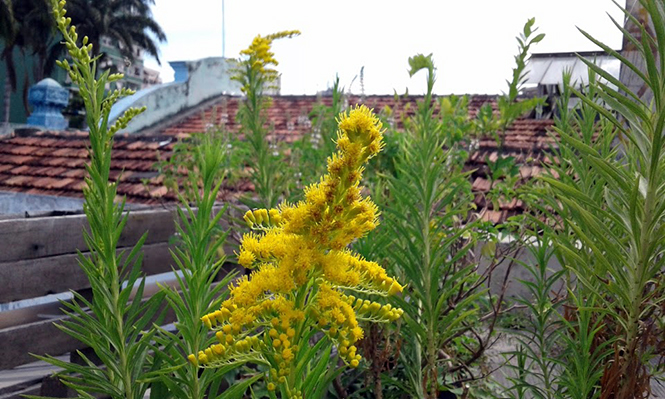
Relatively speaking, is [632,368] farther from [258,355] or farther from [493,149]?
[493,149]

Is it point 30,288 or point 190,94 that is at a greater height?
point 190,94

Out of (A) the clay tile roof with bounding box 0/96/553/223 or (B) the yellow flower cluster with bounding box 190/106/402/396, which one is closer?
(B) the yellow flower cluster with bounding box 190/106/402/396

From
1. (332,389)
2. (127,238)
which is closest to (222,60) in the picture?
(127,238)

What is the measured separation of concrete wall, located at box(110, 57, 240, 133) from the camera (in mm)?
10969

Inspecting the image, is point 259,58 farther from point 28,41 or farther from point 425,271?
point 28,41

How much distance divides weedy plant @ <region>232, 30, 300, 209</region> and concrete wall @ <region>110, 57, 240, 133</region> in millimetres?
7919

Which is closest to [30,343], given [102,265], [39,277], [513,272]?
[39,277]

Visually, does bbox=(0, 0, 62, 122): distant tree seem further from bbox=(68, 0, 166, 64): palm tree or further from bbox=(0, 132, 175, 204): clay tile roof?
bbox=(0, 132, 175, 204): clay tile roof

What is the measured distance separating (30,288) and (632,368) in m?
2.01

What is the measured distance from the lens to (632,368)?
3.60 feet

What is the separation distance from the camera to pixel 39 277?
220 centimetres

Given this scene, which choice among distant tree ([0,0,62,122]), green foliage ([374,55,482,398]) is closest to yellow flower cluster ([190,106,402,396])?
green foliage ([374,55,482,398])

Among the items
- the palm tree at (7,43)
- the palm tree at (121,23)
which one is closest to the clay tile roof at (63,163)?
the palm tree at (7,43)

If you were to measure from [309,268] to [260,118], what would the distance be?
2.01 metres
